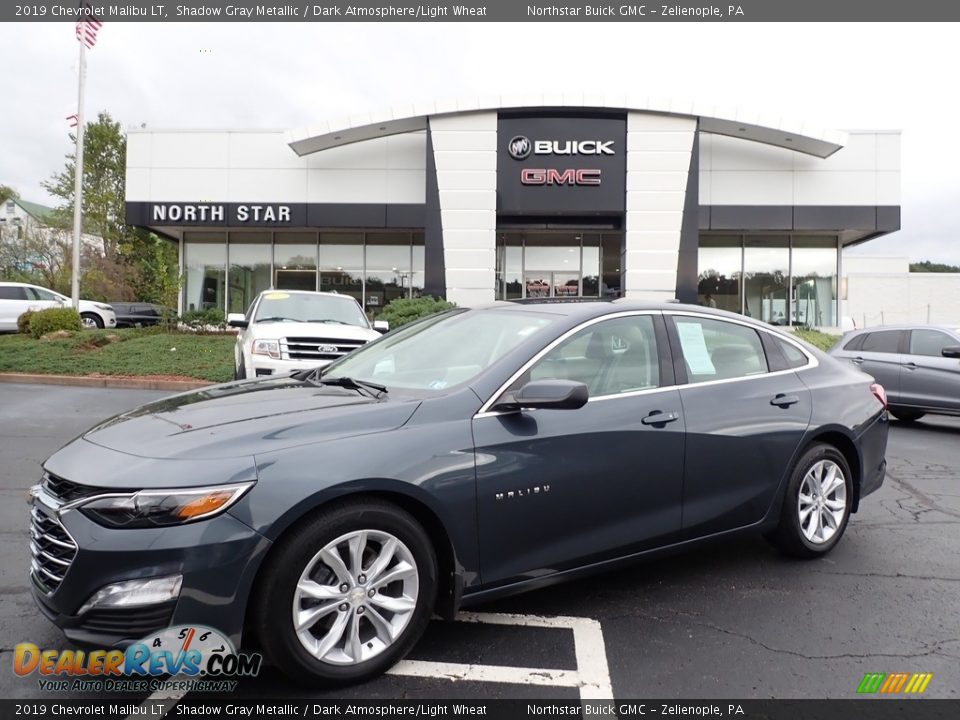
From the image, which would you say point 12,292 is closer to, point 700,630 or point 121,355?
point 121,355

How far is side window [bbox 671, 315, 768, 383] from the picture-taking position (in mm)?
3855

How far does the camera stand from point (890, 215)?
2094cm

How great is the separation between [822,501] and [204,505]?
11.6 feet

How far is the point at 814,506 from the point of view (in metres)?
4.23

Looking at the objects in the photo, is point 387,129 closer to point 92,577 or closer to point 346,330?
point 346,330

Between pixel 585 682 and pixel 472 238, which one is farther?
pixel 472 238

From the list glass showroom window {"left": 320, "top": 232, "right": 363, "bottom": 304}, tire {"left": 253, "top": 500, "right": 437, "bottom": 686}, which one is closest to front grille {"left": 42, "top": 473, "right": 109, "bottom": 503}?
tire {"left": 253, "top": 500, "right": 437, "bottom": 686}

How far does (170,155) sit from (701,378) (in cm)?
2196

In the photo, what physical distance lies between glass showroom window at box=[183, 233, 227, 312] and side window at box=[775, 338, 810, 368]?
2266 centimetres

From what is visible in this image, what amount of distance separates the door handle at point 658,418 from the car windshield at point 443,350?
68 centimetres

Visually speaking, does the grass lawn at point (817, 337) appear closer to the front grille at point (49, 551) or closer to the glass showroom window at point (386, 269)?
the glass showroom window at point (386, 269)

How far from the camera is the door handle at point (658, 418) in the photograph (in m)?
3.48

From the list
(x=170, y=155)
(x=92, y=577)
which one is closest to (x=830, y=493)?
(x=92, y=577)

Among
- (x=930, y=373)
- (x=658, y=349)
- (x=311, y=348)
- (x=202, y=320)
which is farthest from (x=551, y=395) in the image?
(x=202, y=320)
